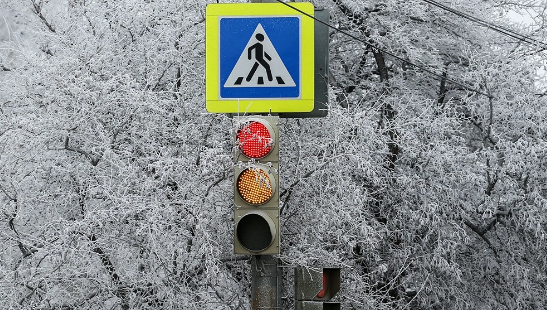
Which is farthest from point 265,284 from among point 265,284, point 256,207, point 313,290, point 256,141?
point 256,141

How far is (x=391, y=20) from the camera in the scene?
42.8 ft

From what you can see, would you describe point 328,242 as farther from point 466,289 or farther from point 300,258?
point 466,289

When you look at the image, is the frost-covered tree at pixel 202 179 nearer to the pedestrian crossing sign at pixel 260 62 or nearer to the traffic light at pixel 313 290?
the pedestrian crossing sign at pixel 260 62

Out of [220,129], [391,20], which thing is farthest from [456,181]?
[220,129]

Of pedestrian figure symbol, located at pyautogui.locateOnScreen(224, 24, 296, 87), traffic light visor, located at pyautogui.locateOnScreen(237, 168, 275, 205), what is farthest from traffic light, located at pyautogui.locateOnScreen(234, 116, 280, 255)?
pedestrian figure symbol, located at pyautogui.locateOnScreen(224, 24, 296, 87)

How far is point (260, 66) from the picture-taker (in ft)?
20.9

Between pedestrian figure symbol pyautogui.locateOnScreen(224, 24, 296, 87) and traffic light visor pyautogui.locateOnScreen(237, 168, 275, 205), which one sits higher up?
pedestrian figure symbol pyautogui.locateOnScreen(224, 24, 296, 87)

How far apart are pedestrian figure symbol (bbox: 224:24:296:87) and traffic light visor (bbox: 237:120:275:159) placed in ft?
2.74

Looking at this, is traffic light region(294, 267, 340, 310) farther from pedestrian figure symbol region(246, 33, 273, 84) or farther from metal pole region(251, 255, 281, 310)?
pedestrian figure symbol region(246, 33, 273, 84)

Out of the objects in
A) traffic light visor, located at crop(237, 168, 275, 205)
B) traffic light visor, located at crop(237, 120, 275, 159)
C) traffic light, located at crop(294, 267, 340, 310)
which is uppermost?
traffic light visor, located at crop(237, 120, 275, 159)

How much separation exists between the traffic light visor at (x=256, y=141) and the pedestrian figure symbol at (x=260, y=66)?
835 mm

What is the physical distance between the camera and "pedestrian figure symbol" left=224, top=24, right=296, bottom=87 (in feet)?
20.8

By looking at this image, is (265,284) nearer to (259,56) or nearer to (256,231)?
(256,231)

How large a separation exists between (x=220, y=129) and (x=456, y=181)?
3.77 meters
